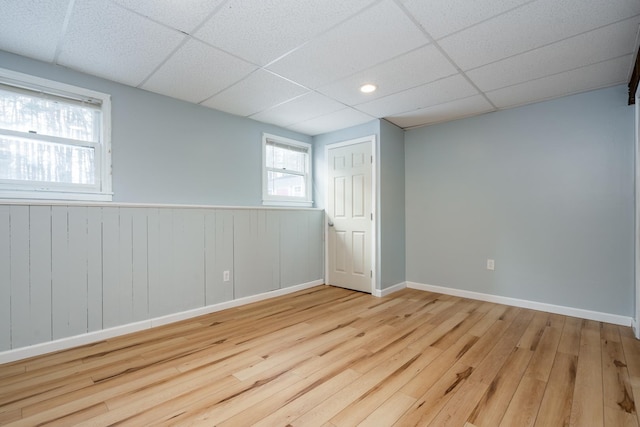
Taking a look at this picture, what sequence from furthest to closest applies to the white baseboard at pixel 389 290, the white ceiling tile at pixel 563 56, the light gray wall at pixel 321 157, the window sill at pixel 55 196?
1. the light gray wall at pixel 321 157
2. the white baseboard at pixel 389 290
3. the window sill at pixel 55 196
4. the white ceiling tile at pixel 563 56

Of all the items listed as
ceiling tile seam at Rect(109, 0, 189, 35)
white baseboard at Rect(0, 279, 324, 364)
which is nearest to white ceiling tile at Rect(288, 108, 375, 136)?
ceiling tile seam at Rect(109, 0, 189, 35)

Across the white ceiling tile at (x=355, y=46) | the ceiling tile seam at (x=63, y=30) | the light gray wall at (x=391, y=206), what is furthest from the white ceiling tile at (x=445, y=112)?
the ceiling tile seam at (x=63, y=30)

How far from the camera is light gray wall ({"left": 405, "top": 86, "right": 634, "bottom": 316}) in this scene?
287cm

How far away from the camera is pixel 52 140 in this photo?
2465 millimetres

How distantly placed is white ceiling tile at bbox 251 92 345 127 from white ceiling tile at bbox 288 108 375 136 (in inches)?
4.7

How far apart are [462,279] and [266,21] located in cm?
365

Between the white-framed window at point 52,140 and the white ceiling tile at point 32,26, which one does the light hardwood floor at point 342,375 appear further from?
the white ceiling tile at point 32,26

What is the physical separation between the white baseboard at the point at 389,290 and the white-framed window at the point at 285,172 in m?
1.69

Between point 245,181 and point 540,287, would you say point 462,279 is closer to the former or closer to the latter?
point 540,287

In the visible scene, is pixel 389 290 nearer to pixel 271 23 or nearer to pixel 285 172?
pixel 285 172

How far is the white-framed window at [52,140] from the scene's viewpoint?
7.54 feet

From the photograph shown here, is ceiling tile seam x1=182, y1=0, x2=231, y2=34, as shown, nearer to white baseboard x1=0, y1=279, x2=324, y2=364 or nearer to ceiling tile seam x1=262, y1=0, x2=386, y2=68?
ceiling tile seam x1=262, y1=0, x2=386, y2=68

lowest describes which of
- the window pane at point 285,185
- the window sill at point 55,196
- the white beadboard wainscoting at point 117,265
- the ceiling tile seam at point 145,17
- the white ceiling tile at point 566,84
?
the white beadboard wainscoting at point 117,265

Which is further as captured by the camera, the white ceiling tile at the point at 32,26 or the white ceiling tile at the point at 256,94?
the white ceiling tile at the point at 256,94
